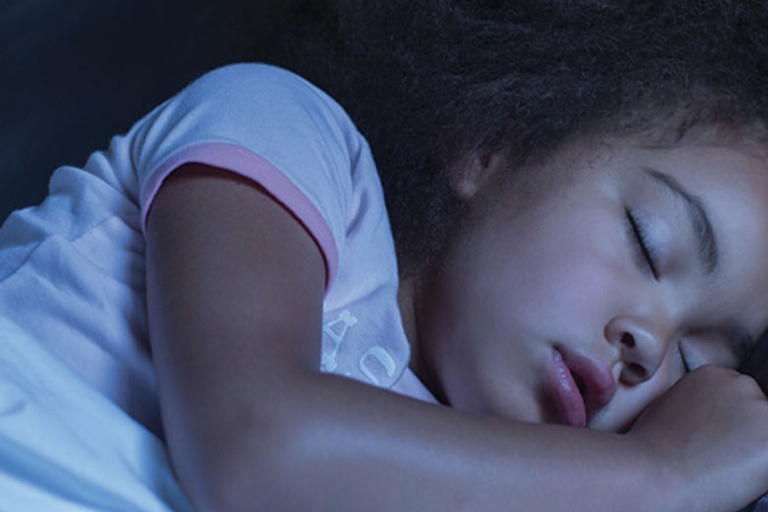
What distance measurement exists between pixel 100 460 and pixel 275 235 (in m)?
0.21

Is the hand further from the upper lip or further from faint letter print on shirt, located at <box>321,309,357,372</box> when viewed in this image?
faint letter print on shirt, located at <box>321,309,357,372</box>

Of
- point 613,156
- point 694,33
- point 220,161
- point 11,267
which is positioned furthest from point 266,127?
point 694,33

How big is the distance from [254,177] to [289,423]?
23 cm

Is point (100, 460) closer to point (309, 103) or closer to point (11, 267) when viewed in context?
point (11, 267)

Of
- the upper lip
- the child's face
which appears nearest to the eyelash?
the child's face

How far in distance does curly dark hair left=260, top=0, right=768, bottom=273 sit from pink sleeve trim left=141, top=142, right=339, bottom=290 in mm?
271

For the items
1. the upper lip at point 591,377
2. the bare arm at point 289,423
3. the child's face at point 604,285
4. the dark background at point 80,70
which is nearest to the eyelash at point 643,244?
the child's face at point 604,285

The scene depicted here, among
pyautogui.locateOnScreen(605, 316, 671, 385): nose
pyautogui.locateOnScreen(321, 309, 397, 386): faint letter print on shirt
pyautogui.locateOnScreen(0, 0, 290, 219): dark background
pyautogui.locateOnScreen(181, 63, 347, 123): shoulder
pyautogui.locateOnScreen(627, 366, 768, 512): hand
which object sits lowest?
pyautogui.locateOnScreen(627, 366, 768, 512): hand

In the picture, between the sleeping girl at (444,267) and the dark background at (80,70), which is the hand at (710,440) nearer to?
the sleeping girl at (444,267)

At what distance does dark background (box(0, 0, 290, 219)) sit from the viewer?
4.03 ft

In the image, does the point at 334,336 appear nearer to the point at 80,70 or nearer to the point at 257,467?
the point at 257,467

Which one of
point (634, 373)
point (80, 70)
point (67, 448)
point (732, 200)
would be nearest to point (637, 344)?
point (634, 373)

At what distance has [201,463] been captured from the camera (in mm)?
758

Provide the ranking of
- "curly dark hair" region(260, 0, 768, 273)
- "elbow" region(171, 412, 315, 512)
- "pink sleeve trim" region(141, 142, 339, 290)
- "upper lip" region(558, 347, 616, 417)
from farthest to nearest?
"curly dark hair" region(260, 0, 768, 273), "upper lip" region(558, 347, 616, 417), "pink sleeve trim" region(141, 142, 339, 290), "elbow" region(171, 412, 315, 512)
